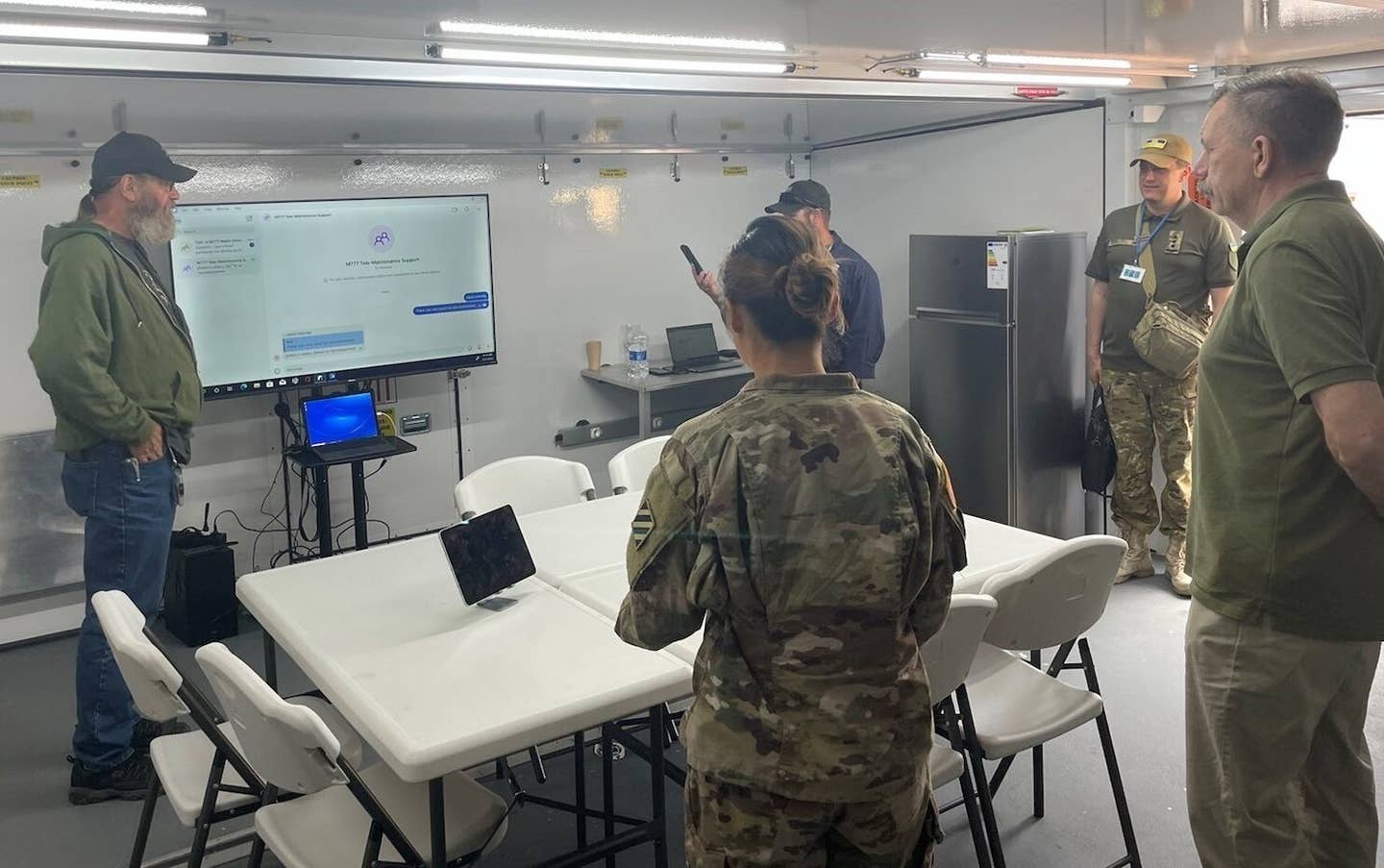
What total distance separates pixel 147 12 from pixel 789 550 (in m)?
2.18

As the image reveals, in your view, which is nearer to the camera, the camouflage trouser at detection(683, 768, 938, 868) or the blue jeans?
the camouflage trouser at detection(683, 768, 938, 868)

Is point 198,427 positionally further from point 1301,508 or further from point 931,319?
point 1301,508

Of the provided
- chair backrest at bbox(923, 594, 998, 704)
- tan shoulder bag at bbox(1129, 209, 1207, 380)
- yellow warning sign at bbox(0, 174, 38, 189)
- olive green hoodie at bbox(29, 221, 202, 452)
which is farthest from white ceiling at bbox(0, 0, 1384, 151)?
chair backrest at bbox(923, 594, 998, 704)

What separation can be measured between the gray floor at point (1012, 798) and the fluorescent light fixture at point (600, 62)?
2135 millimetres

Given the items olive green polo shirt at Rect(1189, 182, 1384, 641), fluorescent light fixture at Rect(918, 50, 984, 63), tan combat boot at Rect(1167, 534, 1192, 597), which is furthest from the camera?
tan combat boot at Rect(1167, 534, 1192, 597)

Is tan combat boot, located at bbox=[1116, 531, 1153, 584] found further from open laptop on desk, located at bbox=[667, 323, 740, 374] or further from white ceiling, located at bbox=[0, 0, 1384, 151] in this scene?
open laptop on desk, located at bbox=[667, 323, 740, 374]

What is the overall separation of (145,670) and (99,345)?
1289mm

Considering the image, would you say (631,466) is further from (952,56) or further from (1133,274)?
(1133,274)

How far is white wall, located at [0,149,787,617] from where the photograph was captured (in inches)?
175

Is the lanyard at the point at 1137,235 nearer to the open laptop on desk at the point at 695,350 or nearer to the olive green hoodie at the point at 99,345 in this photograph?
the open laptop on desk at the point at 695,350

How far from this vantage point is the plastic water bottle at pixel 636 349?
5.85 meters

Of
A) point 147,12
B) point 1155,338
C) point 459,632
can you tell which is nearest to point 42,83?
point 147,12

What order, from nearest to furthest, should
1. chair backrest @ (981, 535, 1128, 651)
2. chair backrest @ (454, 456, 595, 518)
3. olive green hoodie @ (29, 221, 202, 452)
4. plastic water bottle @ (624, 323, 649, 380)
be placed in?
1. chair backrest @ (981, 535, 1128, 651)
2. olive green hoodie @ (29, 221, 202, 452)
3. chair backrest @ (454, 456, 595, 518)
4. plastic water bottle @ (624, 323, 649, 380)

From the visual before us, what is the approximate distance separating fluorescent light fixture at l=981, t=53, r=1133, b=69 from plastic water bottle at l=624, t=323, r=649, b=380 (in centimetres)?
249
